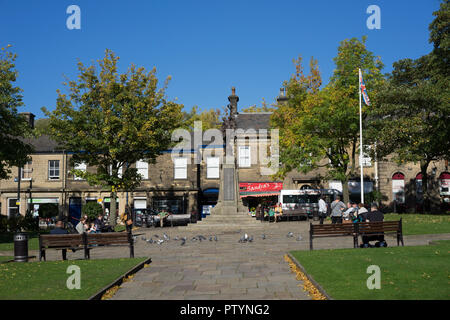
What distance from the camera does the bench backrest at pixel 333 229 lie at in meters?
14.3

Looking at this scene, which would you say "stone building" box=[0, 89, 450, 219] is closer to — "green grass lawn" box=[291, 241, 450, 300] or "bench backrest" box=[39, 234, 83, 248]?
"bench backrest" box=[39, 234, 83, 248]

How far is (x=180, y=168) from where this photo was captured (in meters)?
42.5

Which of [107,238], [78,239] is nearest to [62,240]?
[78,239]

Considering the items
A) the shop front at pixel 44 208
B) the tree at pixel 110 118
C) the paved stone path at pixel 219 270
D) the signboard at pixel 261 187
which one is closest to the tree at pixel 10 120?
the tree at pixel 110 118

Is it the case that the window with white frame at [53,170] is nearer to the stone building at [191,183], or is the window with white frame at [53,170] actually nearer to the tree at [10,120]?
the stone building at [191,183]

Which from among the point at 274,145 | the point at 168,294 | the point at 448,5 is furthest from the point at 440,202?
the point at 168,294

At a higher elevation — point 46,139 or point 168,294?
point 46,139

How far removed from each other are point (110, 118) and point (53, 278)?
2047 centimetres

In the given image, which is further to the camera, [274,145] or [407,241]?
[274,145]

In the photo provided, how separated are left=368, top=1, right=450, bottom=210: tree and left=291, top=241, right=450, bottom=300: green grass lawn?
48.0 feet

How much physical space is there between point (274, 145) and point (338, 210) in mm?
19093

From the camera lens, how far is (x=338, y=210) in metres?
19.8
